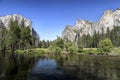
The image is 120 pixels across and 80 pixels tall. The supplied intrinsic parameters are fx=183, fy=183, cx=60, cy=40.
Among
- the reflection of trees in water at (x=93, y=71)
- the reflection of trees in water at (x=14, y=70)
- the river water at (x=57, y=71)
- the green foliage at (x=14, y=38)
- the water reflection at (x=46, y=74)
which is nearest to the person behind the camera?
the reflection of trees in water at (x=14, y=70)

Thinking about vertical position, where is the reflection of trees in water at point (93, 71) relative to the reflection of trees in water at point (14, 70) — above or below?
below

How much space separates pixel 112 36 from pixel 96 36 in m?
15.9

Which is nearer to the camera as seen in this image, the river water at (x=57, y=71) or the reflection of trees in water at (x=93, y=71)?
the river water at (x=57, y=71)

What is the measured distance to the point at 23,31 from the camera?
13300cm

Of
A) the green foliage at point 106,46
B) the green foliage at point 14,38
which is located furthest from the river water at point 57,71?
the green foliage at point 14,38

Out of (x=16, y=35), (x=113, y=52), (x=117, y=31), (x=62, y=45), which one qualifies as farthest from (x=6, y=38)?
(x=117, y=31)

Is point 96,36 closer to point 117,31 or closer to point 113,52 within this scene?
point 117,31

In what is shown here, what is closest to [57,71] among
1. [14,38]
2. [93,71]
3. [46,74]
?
[46,74]

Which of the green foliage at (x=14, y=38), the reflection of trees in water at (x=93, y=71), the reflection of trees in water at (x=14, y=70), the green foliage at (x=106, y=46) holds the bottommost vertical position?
the reflection of trees in water at (x=93, y=71)

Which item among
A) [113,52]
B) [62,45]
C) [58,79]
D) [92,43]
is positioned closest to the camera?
[58,79]

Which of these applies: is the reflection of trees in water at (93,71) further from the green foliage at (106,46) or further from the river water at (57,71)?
the green foliage at (106,46)

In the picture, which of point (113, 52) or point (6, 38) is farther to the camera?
point (6, 38)

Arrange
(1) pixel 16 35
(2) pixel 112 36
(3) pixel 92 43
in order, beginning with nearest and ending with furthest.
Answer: (1) pixel 16 35 < (2) pixel 112 36 < (3) pixel 92 43

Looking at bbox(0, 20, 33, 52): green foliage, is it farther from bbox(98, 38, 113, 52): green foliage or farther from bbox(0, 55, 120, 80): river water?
bbox(0, 55, 120, 80): river water
